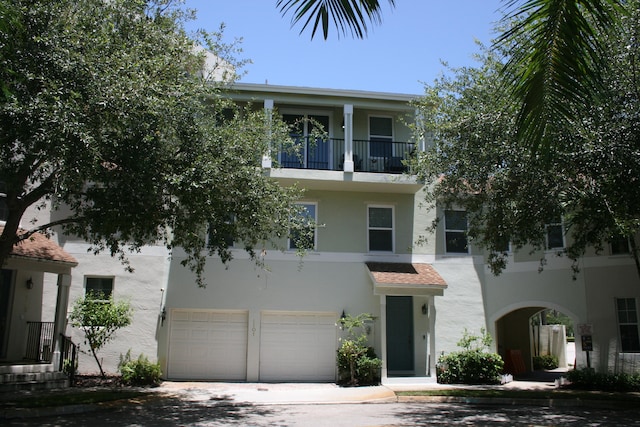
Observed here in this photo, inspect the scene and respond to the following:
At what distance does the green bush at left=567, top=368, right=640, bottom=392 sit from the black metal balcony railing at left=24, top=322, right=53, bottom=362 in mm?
15811

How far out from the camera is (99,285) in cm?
1808

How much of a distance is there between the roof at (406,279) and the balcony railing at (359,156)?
3.40m

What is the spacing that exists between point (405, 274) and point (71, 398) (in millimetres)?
10338

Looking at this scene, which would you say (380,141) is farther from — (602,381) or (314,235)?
(602,381)

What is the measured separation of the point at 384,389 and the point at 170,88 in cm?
1024

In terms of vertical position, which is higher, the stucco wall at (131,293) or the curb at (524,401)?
the stucco wall at (131,293)

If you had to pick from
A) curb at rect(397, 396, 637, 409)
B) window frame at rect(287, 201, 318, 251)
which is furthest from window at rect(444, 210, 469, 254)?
curb at rect(397, 396, 637, 409)

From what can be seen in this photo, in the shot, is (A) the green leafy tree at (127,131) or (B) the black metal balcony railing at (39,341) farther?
(B) the black metal balcony railing at (39,341)

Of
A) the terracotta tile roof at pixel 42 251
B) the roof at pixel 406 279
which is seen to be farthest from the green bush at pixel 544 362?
the terracotta tile roof at pixel 42 251

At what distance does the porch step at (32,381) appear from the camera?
14.3 meters

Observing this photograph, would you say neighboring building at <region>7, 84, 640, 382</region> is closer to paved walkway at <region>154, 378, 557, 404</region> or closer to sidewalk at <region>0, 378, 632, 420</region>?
paved walkway at <region>154, 378, 557, 404</region>

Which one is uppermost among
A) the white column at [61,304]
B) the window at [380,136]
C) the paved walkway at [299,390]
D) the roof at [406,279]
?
the window at [380,136]

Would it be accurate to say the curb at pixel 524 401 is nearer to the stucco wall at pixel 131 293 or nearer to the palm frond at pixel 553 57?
the stucco wall at pixel 131 293

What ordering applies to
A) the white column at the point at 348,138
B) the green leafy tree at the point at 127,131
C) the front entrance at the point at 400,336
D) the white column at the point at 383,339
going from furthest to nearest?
the front entrance at the point at 400,336
the white column at the point at 348,138
the white column at the point at 383,339
the green leafy tree at the point at 127,131
